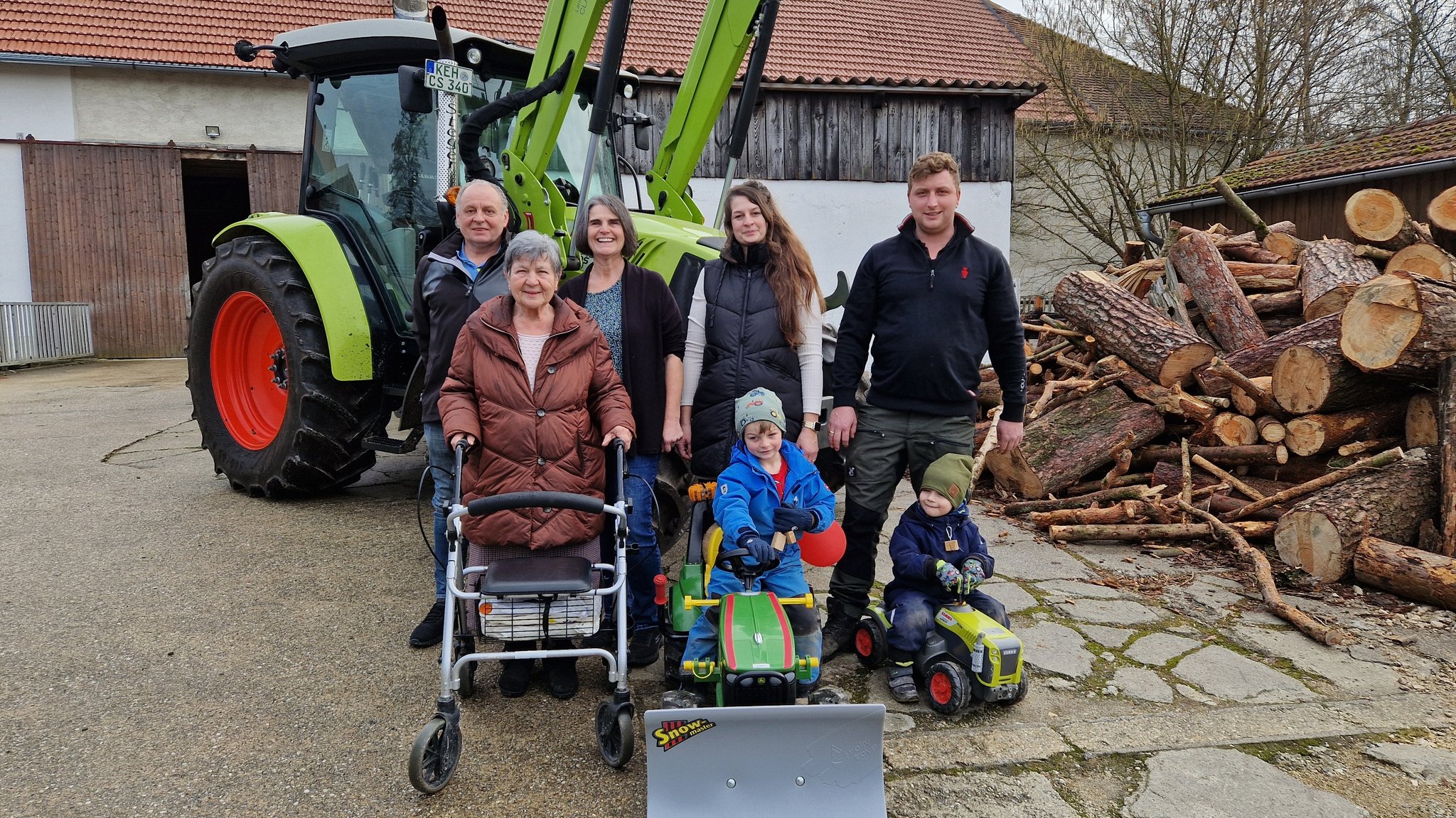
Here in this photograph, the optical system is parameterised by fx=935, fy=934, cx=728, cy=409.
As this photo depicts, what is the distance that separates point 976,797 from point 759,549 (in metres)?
0.96

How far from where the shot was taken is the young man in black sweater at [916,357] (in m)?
3.61

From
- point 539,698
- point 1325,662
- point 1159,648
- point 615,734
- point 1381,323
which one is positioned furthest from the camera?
point 1381,323

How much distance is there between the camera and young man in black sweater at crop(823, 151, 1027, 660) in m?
3.61

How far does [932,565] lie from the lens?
11.4 feet

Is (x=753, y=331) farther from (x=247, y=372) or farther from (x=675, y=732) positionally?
(x=247, y=372)

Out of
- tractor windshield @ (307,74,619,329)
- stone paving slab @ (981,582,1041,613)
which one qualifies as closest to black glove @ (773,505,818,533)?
stone paving slab @ (981,582,1041,613)

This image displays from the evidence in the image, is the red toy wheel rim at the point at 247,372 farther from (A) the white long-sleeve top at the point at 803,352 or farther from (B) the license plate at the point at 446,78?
(A) the white long-sleeve top at the point at 803,352

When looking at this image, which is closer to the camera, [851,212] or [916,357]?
[916,357]

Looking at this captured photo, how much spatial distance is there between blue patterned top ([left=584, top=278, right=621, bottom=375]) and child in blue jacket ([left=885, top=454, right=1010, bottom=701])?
129 centimetres

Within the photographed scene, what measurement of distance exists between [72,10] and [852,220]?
12.8 metres

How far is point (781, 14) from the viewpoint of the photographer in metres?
17.0

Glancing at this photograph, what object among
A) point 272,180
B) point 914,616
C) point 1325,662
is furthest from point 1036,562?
point 272,180

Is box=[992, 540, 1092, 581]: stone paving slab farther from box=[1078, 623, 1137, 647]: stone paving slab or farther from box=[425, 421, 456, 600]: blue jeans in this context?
box=[425, 421, 456, 600]: blue jeans

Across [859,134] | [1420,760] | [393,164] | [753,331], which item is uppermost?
[859,134]
